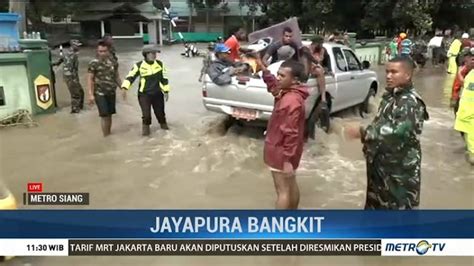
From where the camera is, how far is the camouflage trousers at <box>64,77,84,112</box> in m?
9.85

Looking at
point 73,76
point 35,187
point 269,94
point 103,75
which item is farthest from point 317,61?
point 73,76

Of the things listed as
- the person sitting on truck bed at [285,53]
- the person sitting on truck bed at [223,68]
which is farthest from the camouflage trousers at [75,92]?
the person sitting on truck bed at [285,53]

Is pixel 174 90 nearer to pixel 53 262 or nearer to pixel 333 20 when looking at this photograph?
pixel 53 262

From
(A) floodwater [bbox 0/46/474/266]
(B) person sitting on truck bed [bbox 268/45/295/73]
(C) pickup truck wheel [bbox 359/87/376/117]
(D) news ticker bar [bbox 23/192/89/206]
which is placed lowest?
(A) floodwater [bbox 0/46/474/266]

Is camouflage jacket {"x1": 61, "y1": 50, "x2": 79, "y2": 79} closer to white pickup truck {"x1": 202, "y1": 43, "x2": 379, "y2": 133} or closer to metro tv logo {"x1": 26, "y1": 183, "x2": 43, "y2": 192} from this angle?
white pickup truck {"x1": 202, "y1": 43, "x2": 379, "y2": 133}

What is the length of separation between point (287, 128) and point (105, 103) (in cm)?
452

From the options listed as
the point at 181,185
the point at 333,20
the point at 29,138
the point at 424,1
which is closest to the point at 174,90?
the point at 29,138

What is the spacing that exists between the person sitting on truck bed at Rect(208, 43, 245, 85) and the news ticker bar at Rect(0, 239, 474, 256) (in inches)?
166

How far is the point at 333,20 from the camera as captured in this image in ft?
104

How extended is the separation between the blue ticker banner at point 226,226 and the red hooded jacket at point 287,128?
63 centimetres

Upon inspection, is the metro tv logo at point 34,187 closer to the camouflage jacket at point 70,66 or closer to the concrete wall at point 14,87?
the concrete wall at point 14,87

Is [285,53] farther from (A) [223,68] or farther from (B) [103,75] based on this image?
(B) [103,75]

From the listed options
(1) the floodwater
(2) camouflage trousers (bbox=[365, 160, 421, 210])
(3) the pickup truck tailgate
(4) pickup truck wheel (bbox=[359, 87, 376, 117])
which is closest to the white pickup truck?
(3) the pickup truck tailgate

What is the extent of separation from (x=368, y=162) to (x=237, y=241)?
3.84 ft
